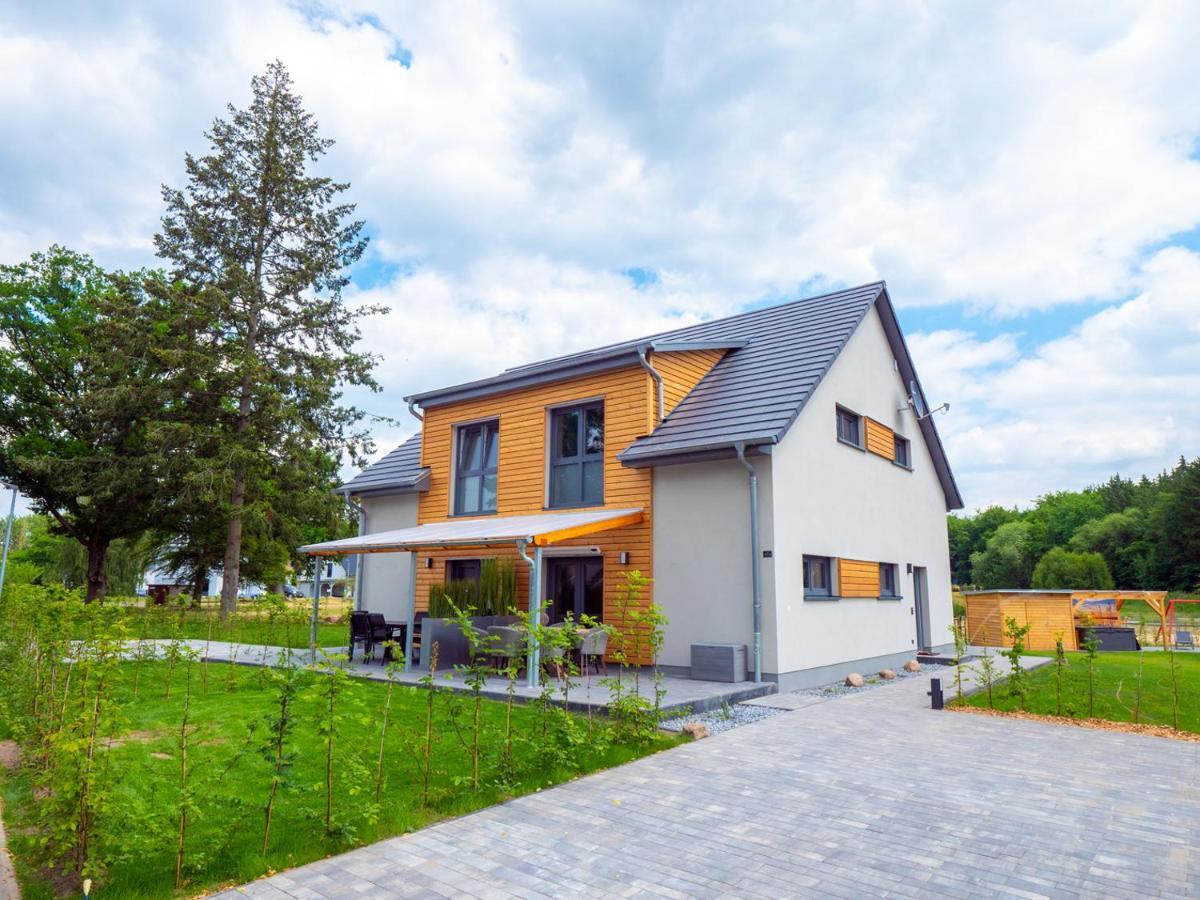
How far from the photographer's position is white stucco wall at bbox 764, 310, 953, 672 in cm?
1106

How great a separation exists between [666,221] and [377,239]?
16.4 m

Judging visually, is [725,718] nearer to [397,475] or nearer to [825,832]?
[825,832]

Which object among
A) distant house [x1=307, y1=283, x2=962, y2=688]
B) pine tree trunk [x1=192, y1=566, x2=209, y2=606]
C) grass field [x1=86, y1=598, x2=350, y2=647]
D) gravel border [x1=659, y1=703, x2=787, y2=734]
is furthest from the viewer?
pine tree trunk [x1=192, y1=566, x2=209, y2=606]

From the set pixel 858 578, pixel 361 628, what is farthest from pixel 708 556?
pixel 361 628

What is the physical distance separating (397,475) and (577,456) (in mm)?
4862

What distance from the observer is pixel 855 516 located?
1343cm

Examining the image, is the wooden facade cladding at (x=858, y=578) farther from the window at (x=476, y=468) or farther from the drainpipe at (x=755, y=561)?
the window at (x=476, y=468)

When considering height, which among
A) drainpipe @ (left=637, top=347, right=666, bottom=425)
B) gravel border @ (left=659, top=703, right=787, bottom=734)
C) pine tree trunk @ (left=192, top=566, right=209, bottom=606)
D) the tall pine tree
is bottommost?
gravel border @ (left=659, top=703, right=787, bottom=734)

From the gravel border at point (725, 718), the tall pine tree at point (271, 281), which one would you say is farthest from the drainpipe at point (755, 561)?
the tall pine tree at point (271, 281)

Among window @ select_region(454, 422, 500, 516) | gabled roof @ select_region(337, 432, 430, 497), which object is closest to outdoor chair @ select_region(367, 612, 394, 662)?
window @ select_region(454, 422, 500, 516)

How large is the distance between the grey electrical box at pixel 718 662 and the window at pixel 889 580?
17.8 ft

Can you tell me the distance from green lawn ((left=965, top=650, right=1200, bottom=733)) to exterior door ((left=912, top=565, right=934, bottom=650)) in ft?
8.99

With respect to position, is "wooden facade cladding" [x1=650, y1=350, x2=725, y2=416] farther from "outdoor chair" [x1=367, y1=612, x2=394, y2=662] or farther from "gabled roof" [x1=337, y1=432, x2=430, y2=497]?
"outdoor chair" [x1=367, y1=612, x2=394, y2=662]

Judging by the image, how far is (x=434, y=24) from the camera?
981 centimetres
